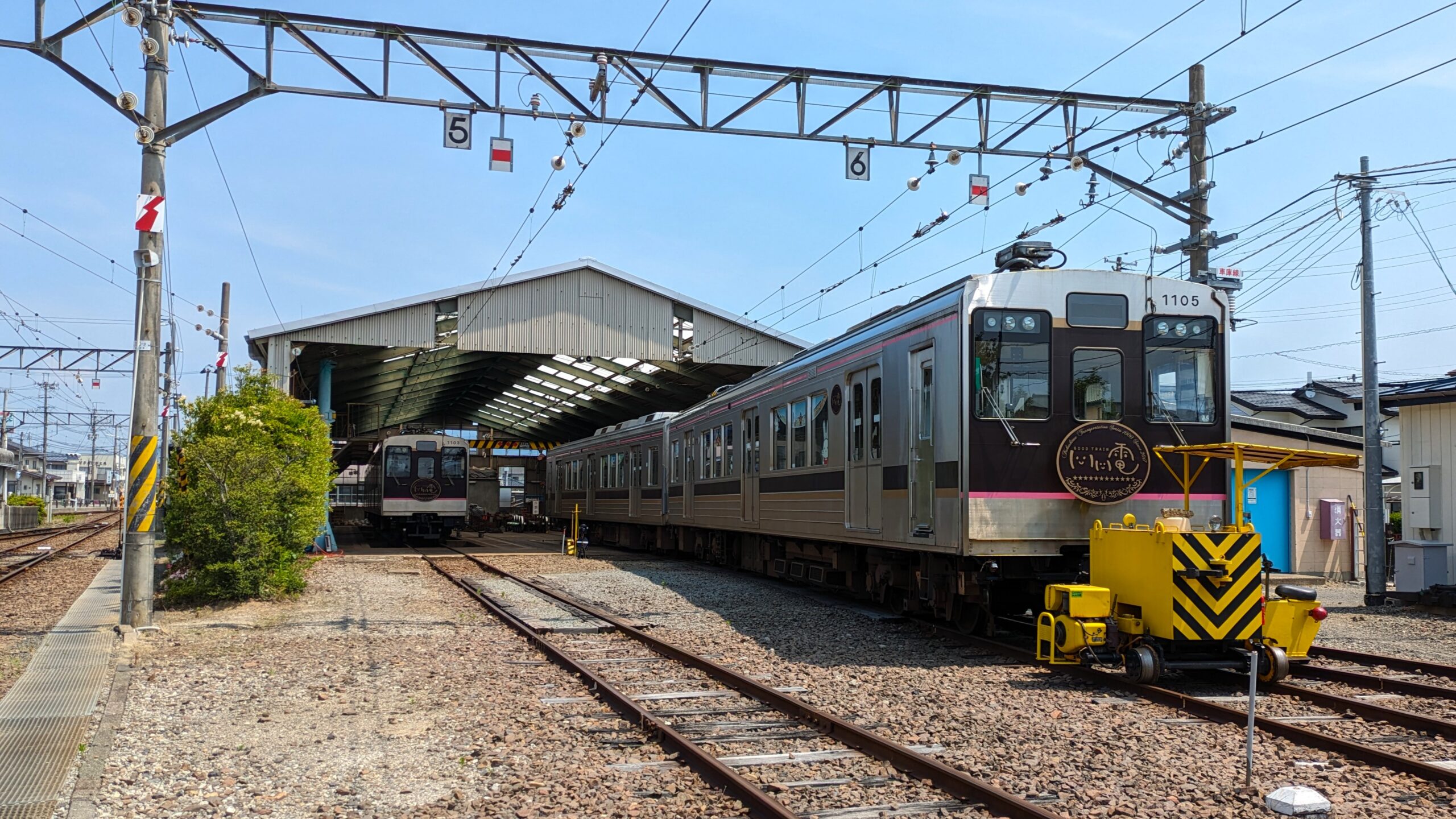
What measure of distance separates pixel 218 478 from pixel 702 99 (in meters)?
7.30

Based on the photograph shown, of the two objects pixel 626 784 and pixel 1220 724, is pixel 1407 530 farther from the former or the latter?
pixel 626 784

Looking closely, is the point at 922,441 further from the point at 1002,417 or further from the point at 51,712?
the point at 51,712

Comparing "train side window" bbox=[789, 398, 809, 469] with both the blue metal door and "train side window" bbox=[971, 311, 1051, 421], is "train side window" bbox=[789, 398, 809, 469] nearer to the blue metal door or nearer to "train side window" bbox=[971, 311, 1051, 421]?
"train side window" bbox=[971, 311, 1051, 421]

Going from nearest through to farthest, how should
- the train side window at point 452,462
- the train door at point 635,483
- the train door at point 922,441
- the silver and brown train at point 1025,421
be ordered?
the silver and brown train at point 1025,421, the train door at point 922,441, the train door at point 635,483, the train side window at point 452,462

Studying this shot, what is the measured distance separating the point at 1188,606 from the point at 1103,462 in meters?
1.81

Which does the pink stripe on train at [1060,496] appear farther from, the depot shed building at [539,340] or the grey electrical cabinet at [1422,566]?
the depot shed building at [539,340]

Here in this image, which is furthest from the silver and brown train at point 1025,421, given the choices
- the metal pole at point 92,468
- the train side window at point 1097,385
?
the metal pole at point 92,468

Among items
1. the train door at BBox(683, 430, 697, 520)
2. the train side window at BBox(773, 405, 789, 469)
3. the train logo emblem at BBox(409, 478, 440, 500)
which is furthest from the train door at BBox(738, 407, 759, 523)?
the train logo emblem at BBox(409, 478, 440, 500)

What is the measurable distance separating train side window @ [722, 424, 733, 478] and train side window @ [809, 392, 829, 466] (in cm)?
422

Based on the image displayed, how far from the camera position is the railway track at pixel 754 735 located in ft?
16.2

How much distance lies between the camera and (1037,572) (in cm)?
927

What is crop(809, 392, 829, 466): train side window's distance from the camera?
41.8ft

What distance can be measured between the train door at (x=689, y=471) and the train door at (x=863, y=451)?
827cm

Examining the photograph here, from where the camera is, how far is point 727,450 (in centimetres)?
1772
